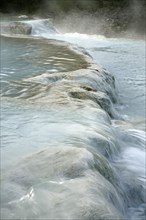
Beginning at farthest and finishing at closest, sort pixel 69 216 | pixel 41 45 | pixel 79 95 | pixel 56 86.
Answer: pixel 41 45
pixel 56 86
pixel 79 95
pixel 69 216

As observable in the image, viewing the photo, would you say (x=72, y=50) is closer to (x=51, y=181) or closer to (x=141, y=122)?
(x=141, y=122)

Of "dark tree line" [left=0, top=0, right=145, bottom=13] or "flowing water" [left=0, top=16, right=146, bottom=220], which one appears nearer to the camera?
"flowing water" [left=0, top=16, right=146, bottom=220]

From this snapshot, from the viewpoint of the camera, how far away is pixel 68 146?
3.82 m

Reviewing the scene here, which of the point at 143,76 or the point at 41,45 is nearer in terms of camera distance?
the point at 143,76

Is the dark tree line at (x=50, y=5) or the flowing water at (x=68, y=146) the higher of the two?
the flowing water at (x=68, y=146)

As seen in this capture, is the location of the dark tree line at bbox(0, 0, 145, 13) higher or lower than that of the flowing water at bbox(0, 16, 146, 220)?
lower

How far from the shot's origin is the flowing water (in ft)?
9.56

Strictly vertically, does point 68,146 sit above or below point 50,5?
above

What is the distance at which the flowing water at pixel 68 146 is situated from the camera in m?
2.91

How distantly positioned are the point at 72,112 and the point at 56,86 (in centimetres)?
145

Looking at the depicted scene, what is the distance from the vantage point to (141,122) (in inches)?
278

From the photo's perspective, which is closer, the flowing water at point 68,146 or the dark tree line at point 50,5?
the flowing water at point 68,146

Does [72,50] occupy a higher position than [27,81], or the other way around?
[27,81]

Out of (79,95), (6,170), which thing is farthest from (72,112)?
(6,170)
